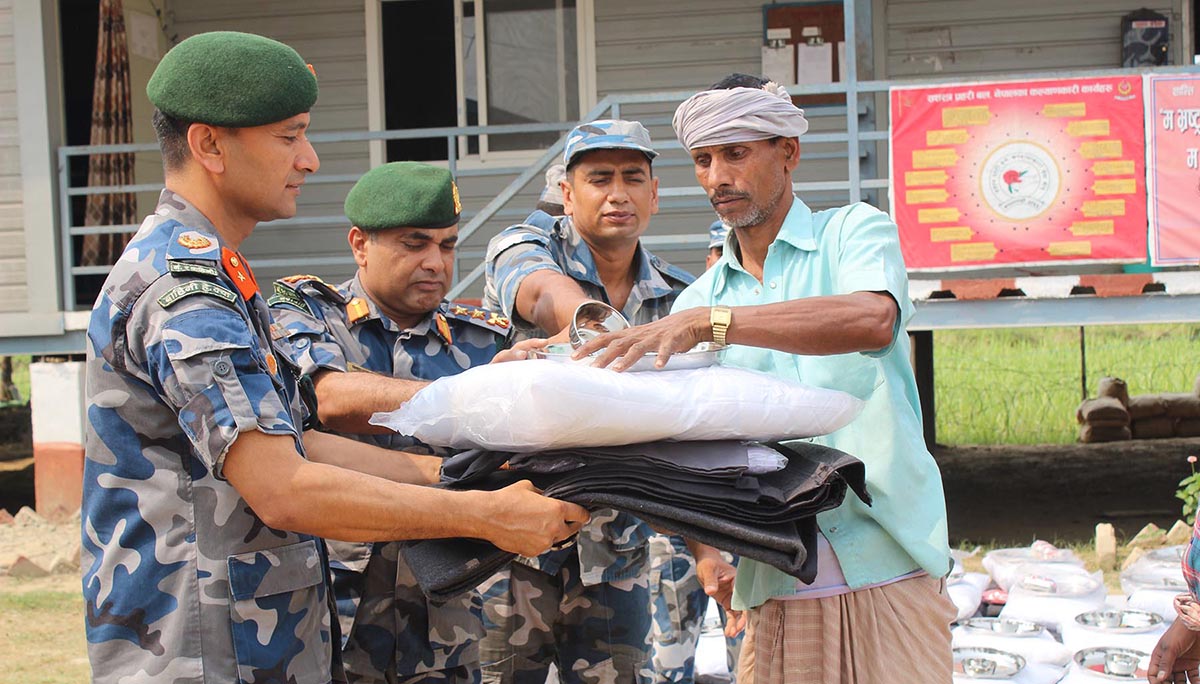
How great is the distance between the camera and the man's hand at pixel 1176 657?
105 inches

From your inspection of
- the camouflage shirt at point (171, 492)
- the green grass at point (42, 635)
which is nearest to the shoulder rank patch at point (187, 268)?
the camouflage shirt at point (171, 492)

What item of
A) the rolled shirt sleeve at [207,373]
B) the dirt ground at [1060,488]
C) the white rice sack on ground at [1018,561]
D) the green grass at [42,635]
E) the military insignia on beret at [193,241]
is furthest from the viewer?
Answer: the dirt ground at [1060,488]

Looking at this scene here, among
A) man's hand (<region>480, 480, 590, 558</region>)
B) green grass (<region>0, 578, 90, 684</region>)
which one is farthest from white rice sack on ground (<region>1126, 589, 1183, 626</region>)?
green grass (<region>0, 578, 90, 684</region>)

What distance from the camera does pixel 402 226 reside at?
2846 mm

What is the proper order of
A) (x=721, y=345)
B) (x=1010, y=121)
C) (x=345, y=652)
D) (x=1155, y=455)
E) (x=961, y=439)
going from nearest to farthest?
(x=721, y=345) < (x=345, y=652) < (x=1010, y=121) < (x=1155, y=455) < (x=961, y=439)

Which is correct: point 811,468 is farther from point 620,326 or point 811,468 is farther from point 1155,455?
point 1155,455

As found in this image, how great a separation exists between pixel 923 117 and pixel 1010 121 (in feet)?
1.60

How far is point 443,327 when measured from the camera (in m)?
2.98

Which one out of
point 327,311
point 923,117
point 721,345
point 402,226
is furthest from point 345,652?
point 923,117

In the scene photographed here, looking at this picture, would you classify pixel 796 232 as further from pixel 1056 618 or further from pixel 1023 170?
pixel 1023 170

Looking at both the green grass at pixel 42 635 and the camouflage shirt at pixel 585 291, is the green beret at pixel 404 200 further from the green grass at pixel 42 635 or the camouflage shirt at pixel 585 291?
the green grass at pixel 42 635

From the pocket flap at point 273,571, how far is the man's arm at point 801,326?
2.30 ft

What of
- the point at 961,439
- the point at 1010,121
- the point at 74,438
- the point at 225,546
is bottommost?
the point at 961,439

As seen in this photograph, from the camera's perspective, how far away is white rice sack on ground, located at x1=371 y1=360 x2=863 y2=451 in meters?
1.75
